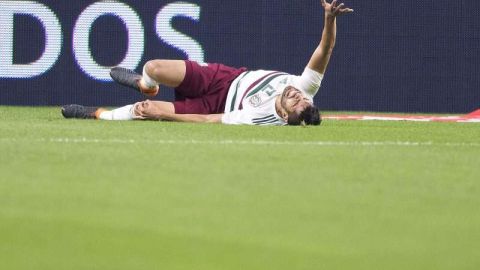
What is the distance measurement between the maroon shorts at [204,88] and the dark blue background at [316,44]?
3.33 m

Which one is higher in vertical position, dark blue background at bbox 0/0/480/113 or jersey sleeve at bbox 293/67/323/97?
jersey sleeve at bbox 293/67/323/97

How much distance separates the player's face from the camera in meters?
10.4

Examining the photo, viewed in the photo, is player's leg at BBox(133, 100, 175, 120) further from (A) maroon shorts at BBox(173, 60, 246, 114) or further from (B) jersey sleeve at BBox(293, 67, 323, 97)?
(B) jersey sleeve at BBox(293, 67, 323, 97)

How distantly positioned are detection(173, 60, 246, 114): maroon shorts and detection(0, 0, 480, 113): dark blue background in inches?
131

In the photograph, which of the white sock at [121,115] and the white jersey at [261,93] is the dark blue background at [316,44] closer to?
the white sock at [121,115]

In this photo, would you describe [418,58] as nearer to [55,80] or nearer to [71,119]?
[55,80]

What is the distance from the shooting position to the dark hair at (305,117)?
10.5 meters

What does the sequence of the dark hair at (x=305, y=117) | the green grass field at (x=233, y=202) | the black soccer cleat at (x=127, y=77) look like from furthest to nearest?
1. the black soccer cleat at (x=127, y=77)
2. the dark hair at (x=305, y=117)
3. the green grass field at (x=233, y=202)

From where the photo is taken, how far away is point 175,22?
565 inches

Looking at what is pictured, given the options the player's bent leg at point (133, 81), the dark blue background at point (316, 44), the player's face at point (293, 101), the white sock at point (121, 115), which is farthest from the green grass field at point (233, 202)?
the dark blue background at point (316, 44)

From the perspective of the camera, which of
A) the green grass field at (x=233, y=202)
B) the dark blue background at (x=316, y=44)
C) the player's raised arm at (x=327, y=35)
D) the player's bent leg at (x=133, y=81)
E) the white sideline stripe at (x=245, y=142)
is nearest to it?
the green grass field at (x=233, y=202)

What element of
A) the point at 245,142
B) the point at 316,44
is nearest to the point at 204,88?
the point at 245,142

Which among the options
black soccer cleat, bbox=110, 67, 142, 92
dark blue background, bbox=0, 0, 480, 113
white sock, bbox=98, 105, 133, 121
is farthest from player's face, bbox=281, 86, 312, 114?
dark blue background, bbox=0, 0, 480, 113

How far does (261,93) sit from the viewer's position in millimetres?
10539
